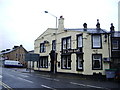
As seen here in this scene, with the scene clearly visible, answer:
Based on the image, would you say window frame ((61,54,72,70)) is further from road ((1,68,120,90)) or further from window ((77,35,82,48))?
road ((1,68,120,90))

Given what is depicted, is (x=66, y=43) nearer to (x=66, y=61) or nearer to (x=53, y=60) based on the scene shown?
(x=66, y=61)

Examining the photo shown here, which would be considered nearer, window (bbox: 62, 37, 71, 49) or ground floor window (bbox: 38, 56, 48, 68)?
window (bbox: 62, 37, 71, 49)

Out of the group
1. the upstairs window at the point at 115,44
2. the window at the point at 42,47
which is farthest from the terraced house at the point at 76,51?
the upstairs window at the point at 115,44

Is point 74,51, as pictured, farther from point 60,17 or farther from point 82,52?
point 60,17

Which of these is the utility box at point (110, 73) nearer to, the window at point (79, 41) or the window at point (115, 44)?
the window at point (115, 44)

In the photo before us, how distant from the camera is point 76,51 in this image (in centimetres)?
2723

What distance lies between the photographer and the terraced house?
82.7ft

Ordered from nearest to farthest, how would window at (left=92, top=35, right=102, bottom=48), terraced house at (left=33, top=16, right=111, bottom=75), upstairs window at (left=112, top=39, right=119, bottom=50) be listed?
terraced house at (left=33, top=16, right=111, bottom=75) < window at (left=92, top=35, right=102, bottom=48) < upstairs window at (left=112, top=39, right=119, bottom=50)

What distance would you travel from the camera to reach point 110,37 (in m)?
25.5

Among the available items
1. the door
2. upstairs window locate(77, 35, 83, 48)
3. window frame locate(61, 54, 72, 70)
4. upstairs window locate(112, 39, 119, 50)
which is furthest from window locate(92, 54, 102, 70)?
the door

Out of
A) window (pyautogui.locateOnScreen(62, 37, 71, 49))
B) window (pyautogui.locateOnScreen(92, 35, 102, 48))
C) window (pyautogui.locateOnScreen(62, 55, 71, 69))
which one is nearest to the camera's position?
window (pyautogui.locateOnScreen(92, 35, 102, 48))

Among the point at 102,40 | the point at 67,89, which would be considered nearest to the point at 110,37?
the point at 102,40

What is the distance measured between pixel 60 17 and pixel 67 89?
20298 millimetres

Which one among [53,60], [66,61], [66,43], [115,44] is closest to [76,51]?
[66,61]
